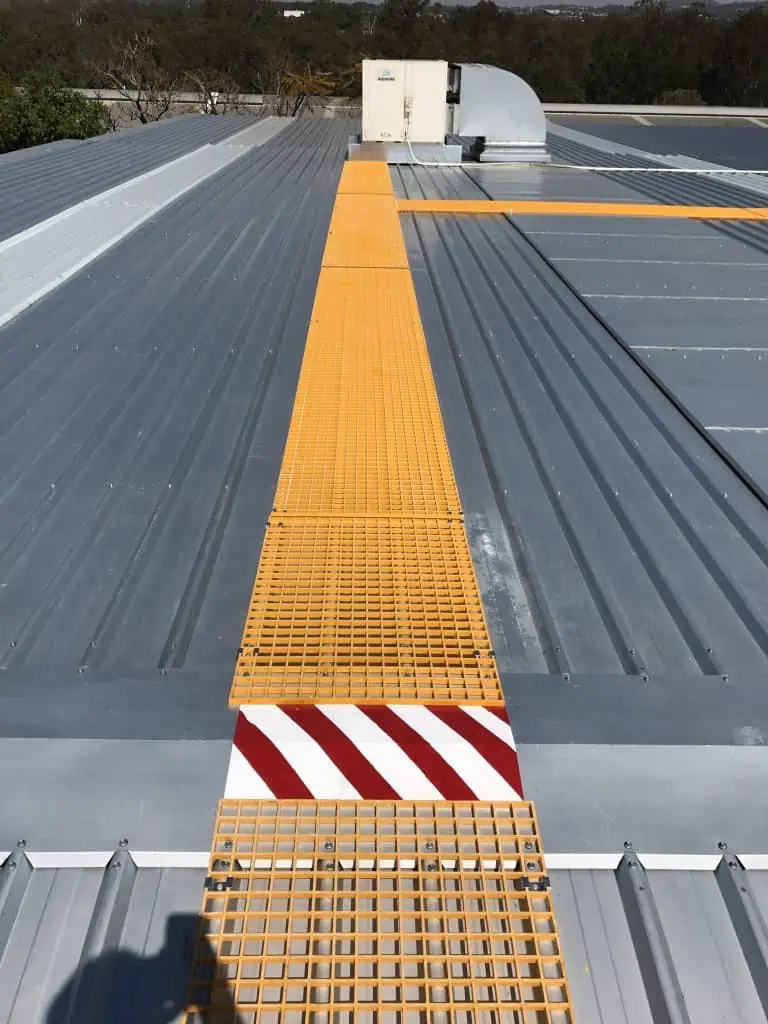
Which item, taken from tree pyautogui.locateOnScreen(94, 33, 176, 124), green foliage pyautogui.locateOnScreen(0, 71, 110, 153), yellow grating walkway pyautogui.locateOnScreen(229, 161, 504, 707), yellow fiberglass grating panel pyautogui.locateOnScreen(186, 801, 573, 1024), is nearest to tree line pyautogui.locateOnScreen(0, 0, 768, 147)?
tree pyautogui.locateOnScreen(94, 33, 176, 124)

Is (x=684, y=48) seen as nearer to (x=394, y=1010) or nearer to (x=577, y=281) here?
(x=577, y=281)

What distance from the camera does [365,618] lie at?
3.03 m

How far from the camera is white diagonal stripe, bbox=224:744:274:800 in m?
2.40

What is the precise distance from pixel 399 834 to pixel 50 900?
995 millimetres

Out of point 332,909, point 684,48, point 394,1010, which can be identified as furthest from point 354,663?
point 684,48

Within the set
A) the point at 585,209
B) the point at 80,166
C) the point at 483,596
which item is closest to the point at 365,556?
the point at 483,596

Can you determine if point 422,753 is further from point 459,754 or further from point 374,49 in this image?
point 374,49

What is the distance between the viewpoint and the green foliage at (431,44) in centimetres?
4062

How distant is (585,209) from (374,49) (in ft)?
144

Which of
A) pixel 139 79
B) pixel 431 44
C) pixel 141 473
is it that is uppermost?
pixel 431 44

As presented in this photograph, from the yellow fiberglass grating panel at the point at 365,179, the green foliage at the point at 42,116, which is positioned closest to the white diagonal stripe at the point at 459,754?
the yellow fiberglass grating panel at the point at 365,179

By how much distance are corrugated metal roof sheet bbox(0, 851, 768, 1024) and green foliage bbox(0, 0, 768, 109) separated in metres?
35.4

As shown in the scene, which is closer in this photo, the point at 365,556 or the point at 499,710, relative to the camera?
the point at 499,710

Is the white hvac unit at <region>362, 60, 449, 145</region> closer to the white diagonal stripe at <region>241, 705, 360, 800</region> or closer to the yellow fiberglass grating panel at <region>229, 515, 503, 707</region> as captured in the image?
the yellow fiberglass grating panel at <region>229, 515, 503, 707</region>
